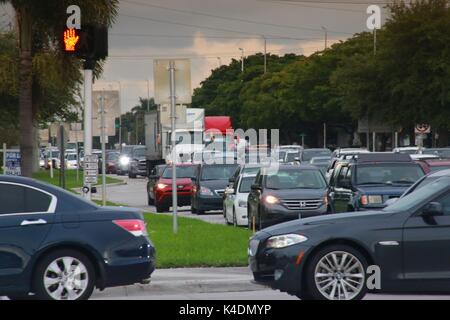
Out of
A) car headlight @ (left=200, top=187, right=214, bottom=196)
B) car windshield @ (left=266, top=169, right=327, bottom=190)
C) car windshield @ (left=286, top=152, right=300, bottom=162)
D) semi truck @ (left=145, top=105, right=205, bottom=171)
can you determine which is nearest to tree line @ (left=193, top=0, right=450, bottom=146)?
car windshield @ (left=286, top=152, right=300, bottom=162)

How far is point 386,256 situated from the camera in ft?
44.2

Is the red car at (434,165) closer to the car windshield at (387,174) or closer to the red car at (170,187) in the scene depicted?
the car windshield at (387,174)

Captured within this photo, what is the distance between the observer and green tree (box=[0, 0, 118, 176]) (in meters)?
27.1

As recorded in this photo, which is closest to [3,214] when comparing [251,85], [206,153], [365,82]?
[206,153]

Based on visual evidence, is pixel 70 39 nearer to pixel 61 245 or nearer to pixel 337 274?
pixel 61 245

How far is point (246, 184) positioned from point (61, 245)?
17.7 m

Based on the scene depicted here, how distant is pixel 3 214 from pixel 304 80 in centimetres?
10066

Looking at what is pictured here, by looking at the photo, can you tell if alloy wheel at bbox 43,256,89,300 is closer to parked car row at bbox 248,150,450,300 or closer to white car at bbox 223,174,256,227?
parked car row at bbox 248,150,450,300

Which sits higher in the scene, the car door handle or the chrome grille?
the car door handle

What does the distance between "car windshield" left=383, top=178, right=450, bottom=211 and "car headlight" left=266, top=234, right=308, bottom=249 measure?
47.4 inches

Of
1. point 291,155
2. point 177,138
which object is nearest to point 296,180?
point 177,138

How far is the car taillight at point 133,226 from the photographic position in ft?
46.6

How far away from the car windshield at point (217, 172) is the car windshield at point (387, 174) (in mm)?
11227

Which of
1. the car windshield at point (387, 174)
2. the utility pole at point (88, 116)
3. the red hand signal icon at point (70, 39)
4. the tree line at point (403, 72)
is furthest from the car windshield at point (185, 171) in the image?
the tree line at point (403, 72)
